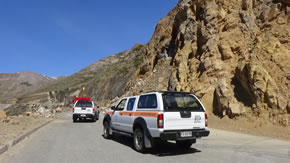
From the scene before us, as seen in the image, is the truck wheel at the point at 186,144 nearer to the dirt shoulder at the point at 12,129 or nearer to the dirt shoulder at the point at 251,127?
the dirt shoulder at the point at 251,127

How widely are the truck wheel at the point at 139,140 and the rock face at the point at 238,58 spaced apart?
8.08 metres

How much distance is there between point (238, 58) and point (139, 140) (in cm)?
1354

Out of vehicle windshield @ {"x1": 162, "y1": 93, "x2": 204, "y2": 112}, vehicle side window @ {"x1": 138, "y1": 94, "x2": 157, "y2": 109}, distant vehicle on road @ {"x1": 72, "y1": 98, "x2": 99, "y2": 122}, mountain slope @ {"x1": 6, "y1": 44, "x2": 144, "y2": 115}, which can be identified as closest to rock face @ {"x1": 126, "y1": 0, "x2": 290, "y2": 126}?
vehicle windshield @ {"x1": 162, "y1": 93, "x2": 204, "y2": 112}

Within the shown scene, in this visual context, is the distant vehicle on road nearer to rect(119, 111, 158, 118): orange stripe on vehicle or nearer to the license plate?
rect(119, 111, 158, 118): orange stripe on vehicle

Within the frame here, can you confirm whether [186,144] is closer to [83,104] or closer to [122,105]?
[122,105]

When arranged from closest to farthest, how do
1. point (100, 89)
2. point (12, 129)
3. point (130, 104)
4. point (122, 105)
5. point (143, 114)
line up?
1. point (143, 114)
2. point (130, 104)
3. point (122, 105)
4. point (12, 129)
5. point (100, 89)

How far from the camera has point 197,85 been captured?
65.0ft

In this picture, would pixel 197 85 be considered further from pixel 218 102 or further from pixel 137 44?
pixel 137 44

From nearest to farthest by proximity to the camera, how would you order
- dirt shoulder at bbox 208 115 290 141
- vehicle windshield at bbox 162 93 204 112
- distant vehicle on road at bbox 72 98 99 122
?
vehicle windshield at bbox 162 93 204 112 → dirt shoulder at bbox 208 115 290 141 → distant vehicle on road at bbox 72 98 99 122

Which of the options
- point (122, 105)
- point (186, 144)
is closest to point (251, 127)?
point (186, 144)

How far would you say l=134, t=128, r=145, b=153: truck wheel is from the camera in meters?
7.29

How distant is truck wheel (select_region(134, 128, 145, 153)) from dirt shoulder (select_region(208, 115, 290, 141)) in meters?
6.55

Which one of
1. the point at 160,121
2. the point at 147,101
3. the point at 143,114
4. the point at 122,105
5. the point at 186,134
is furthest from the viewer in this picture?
the point at 122,105

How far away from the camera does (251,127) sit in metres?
12.7
